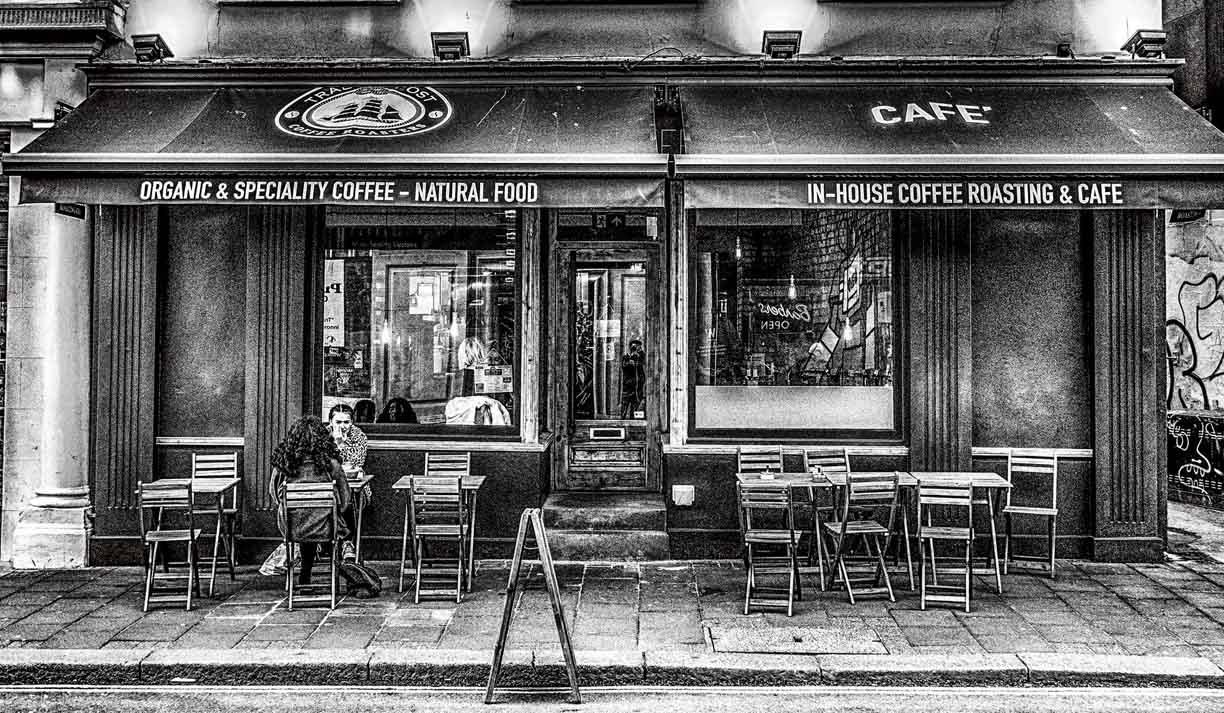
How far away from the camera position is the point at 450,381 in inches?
356

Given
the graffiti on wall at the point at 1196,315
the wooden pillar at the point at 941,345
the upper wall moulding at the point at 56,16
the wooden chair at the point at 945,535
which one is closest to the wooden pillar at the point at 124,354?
the upper wall moulding at the point at 56,16

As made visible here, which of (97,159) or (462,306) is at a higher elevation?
(97,159)

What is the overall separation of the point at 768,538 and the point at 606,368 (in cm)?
331

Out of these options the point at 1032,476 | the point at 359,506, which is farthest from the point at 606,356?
the point at 1032,476

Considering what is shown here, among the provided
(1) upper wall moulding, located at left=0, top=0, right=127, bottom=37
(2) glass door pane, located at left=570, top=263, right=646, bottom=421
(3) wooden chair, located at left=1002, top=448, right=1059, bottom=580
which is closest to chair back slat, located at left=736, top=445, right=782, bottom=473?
(2) glass door pane, located at left=570, top=263, right=646, bottom=421

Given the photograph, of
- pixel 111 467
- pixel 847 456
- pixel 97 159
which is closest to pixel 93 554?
pixel 111 467

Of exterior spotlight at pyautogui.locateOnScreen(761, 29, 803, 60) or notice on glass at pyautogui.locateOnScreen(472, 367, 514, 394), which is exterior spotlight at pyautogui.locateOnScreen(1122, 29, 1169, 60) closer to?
exterior spotlight at pyautogui.locateOnScreen(761, 29, 803, 60)

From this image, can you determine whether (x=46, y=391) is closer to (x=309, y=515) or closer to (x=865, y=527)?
(x=309, y=515)

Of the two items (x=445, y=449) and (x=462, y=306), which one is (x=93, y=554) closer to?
(x=445, y=449)

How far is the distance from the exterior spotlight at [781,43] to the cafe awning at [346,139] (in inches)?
46.9

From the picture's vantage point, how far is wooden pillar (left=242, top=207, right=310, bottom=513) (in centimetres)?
869

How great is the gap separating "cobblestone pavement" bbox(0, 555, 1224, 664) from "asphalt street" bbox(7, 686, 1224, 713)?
19.6 inches

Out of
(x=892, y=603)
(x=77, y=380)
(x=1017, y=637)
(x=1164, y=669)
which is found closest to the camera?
(x=1164, y=669)

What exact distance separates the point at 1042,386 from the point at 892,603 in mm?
2860
